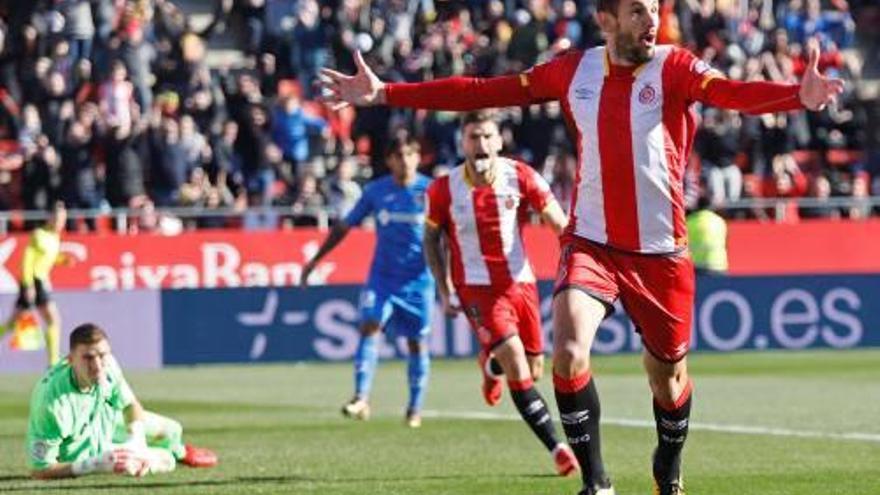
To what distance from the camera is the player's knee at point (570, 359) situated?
1161 centimetres

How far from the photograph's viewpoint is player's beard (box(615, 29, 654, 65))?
38.4ft

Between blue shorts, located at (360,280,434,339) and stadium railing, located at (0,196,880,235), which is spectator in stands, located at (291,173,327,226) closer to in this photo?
stadium railing, located at (0,196,880,235)

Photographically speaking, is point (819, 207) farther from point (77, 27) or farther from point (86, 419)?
point (86, 419)

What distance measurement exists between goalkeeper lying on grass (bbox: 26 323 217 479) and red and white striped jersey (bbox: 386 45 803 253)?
126 inches

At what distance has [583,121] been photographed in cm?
1188

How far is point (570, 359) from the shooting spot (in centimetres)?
1163

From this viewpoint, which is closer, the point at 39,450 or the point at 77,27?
the point at 39,450

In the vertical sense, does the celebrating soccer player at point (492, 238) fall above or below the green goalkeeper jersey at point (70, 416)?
above

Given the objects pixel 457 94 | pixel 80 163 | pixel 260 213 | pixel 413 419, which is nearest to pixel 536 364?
pixel 413 419

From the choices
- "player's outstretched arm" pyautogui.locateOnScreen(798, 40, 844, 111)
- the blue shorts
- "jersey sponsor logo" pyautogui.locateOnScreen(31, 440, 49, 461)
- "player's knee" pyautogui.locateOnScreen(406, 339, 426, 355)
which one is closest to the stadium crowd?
the blue shorts

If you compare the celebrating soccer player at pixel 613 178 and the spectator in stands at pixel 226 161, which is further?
the spectator in stands at pixel 226 161

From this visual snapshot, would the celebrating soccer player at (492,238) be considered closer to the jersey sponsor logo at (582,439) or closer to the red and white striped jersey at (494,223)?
the red and white striped jersey at (494,223)

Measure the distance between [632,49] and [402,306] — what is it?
869 cm

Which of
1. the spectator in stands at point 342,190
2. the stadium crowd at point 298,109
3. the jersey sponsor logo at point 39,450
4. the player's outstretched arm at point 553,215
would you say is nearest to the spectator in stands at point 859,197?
the stadium crowd at point 298,109
